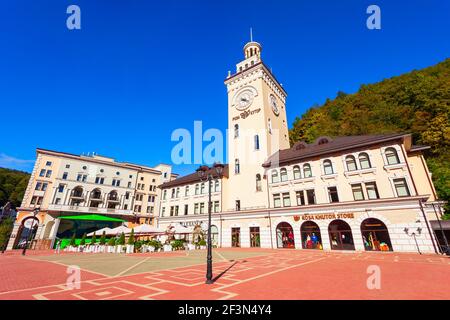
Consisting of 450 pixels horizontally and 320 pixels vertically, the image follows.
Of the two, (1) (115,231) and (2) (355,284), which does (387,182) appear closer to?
(2) (355,284)

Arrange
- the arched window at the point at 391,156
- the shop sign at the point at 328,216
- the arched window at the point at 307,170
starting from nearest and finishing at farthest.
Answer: the arched window at the point at 391,156 → the shop sign at the point at 328,216 → the arched window at the point at 307,170

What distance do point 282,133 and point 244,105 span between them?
27.5 feet

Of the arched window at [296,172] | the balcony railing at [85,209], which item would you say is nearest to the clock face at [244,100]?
the arched window at [296,172]

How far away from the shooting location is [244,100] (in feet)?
118

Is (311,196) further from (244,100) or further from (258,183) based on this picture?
(244,100)

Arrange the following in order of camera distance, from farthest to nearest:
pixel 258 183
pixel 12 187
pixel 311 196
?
1. pixel 12 187
2. pixel 258 183
3. pixel 311 196

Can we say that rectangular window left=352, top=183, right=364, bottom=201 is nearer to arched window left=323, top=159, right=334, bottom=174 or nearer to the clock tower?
arched window left=323, top=159, right=334, bottom=174

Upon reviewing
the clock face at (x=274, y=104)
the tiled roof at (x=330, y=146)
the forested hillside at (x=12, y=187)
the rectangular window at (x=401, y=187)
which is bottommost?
the rectangular window at (x=401, y=187)

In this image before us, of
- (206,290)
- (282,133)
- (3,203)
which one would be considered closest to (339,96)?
(282,133)

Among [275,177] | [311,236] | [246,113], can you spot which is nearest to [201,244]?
[275,177]

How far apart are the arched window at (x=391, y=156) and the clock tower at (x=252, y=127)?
44.4 ft

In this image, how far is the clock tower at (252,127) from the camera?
30.2 metres

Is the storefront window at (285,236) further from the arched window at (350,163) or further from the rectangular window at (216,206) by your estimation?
the rectangular window at (216,206)

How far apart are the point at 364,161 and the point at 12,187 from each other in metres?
96.0
